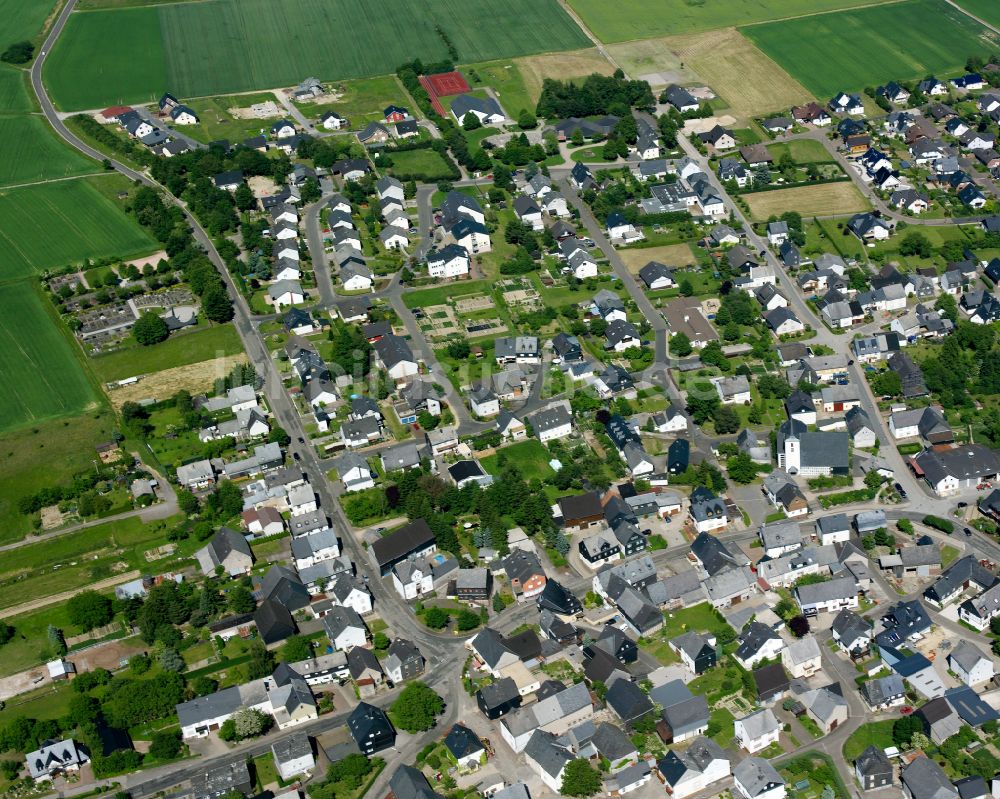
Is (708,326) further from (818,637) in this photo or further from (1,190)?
(1,190)

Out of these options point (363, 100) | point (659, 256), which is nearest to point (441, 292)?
point (659, 256)

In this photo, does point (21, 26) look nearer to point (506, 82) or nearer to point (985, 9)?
point (506, 82)

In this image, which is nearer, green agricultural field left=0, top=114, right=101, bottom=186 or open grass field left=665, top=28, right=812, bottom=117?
green agricultural field left=0, top=114, right=101, bottom=186

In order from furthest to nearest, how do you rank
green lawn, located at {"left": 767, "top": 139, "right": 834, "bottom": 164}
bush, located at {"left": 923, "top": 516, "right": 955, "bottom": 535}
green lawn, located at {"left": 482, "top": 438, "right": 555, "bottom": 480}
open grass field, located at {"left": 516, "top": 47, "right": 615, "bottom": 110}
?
open grass field, located at {"left": 516, "top": 47, "right": 615, "bottom": 110} → green lawn, located at {"left": 767, "top": 139, "right": 834, "bottom": 164} → green lawn, located at {"left": 482, "top": 438, "right": 555, "bottom": 480} → bush, located at {"left": 923, "top": 516, "right": 955, "bottom": 535}

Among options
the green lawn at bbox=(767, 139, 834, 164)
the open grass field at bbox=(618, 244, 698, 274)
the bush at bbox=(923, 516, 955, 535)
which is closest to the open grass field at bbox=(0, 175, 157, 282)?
the open grass field at bbox=(618, 244, 698, 274)

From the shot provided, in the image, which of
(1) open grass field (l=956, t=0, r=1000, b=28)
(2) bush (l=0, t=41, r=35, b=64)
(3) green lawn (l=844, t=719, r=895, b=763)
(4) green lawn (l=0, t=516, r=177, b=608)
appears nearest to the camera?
(3) green lawn (l=844, t=719, r=895, b=763)

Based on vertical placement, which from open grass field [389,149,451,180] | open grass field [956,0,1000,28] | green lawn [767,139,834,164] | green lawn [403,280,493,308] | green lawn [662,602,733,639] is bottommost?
open grass field [956,0,1000,28]

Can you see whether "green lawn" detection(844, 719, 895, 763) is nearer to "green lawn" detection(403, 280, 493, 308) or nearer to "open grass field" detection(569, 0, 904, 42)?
"green lawn" detection(403, 280, 493, 308)
